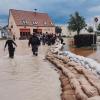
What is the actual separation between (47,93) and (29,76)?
311cm

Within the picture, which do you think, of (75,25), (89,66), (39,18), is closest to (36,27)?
(39,18)

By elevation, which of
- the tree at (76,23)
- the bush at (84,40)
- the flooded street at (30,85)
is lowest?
the flooded street at (30,85)

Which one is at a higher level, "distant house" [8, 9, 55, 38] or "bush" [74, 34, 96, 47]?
"distant house" [8, 9, 55, 38]

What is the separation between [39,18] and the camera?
82375 millimetres

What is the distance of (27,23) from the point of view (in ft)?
257

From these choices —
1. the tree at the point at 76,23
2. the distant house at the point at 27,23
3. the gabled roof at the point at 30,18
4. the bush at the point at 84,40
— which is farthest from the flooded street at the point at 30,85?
the gabled roof at the point at 30,18

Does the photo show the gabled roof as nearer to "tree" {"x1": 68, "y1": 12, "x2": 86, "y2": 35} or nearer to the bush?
"tree" {"x1": 68, "y1": 12, "x2": 86, "y2": 35}

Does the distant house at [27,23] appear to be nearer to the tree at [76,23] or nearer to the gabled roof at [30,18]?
the gabled roof at [30,18]

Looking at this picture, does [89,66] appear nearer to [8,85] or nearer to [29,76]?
[29,76]

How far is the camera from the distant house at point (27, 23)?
77.1 metres

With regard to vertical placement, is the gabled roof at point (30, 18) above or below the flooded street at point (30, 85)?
above

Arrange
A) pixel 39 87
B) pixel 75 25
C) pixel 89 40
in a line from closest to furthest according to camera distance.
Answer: pixel 39 87 → pixel 89 40 → pixel 75 25

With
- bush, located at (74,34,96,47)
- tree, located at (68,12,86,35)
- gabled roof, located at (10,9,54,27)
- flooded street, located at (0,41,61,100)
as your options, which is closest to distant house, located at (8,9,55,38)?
gabled roof, located at (10,9,54,27)

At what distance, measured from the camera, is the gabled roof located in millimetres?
77938
